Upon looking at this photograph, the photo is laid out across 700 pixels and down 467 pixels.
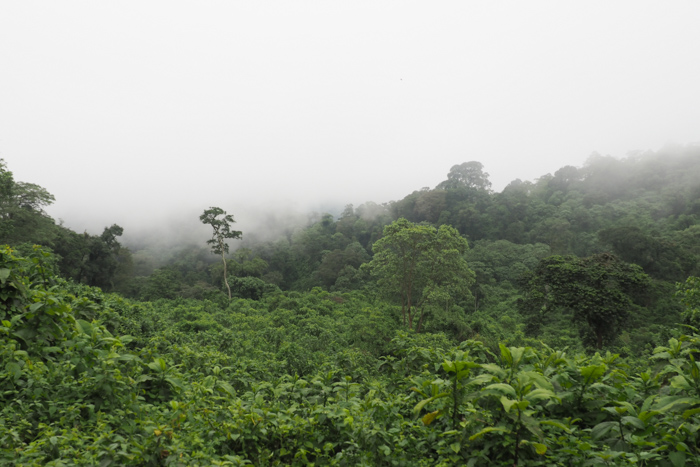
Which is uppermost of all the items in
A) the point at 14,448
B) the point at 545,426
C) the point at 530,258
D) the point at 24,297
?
the point at 24,297

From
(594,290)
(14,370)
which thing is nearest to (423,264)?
(594,290)

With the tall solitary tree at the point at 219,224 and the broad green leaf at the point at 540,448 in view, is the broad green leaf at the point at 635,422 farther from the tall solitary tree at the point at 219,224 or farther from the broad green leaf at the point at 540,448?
the tall solitary tree at the point at 219,224

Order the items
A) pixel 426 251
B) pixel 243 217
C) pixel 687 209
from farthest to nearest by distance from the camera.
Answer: pixel 243 217
pixel 687 209
pixel 426 251

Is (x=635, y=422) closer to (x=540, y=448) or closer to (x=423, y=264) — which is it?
(x=540, y=448)

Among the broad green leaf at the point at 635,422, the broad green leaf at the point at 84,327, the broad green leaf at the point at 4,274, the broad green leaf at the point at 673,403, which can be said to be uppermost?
the broad green leaf at the point at 4,274

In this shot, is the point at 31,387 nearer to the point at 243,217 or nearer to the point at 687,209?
the point at 687,209

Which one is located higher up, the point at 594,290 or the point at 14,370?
the point at 14,370

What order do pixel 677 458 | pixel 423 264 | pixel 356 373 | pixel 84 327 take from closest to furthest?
1. pixel 677 458
2. pixel 84 327
3. pixel 356 373
4. pixel 423 264

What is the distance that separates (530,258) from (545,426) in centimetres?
3005

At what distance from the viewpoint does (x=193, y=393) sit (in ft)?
8.56

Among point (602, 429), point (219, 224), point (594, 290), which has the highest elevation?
point (219, 224)

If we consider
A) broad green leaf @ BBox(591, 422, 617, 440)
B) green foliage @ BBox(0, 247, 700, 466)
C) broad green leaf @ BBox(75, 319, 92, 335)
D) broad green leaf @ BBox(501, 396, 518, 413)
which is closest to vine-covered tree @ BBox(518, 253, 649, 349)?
green foliage @ BBox(0, 247, 700, 466)

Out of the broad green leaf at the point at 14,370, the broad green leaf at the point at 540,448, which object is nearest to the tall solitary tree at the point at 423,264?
the broad green leaf at the point at 540,448

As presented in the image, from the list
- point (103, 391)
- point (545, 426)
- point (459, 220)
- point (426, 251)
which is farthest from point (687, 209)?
point (103, 391)
